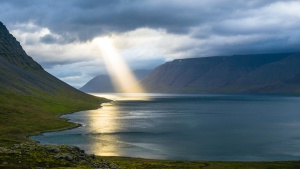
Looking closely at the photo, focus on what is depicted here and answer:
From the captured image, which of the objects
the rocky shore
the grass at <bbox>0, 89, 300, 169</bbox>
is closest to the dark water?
the grass at <bbox>0, 89, 300, 169</bbox>

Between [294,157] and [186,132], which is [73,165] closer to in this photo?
[294,157]

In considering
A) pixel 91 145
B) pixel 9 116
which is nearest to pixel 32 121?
pixel 9 116

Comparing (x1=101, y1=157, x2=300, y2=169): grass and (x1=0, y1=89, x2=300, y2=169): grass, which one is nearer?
(x1=0, y1=89, x2=300, y2=169): grass

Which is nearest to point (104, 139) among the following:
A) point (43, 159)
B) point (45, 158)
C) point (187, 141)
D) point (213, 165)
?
point (187, 141)

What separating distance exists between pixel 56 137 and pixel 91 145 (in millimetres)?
25196

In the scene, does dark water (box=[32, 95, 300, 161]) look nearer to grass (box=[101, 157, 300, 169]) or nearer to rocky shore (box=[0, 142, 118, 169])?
grass (box=[101, 157, 300, 169])

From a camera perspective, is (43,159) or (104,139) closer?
(43,159)

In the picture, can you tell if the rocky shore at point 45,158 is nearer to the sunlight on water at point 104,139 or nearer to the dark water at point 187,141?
the sunlight on water at point 104,139

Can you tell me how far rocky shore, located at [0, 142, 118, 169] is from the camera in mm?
55875

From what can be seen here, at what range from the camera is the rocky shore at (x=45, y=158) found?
55.9m

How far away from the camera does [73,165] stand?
200ft

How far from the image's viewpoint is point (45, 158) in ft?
200

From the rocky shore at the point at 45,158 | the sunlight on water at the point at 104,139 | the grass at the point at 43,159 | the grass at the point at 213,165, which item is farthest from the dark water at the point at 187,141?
the rocky shore at the point at 45,158

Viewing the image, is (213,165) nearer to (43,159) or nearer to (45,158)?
(45,158)
